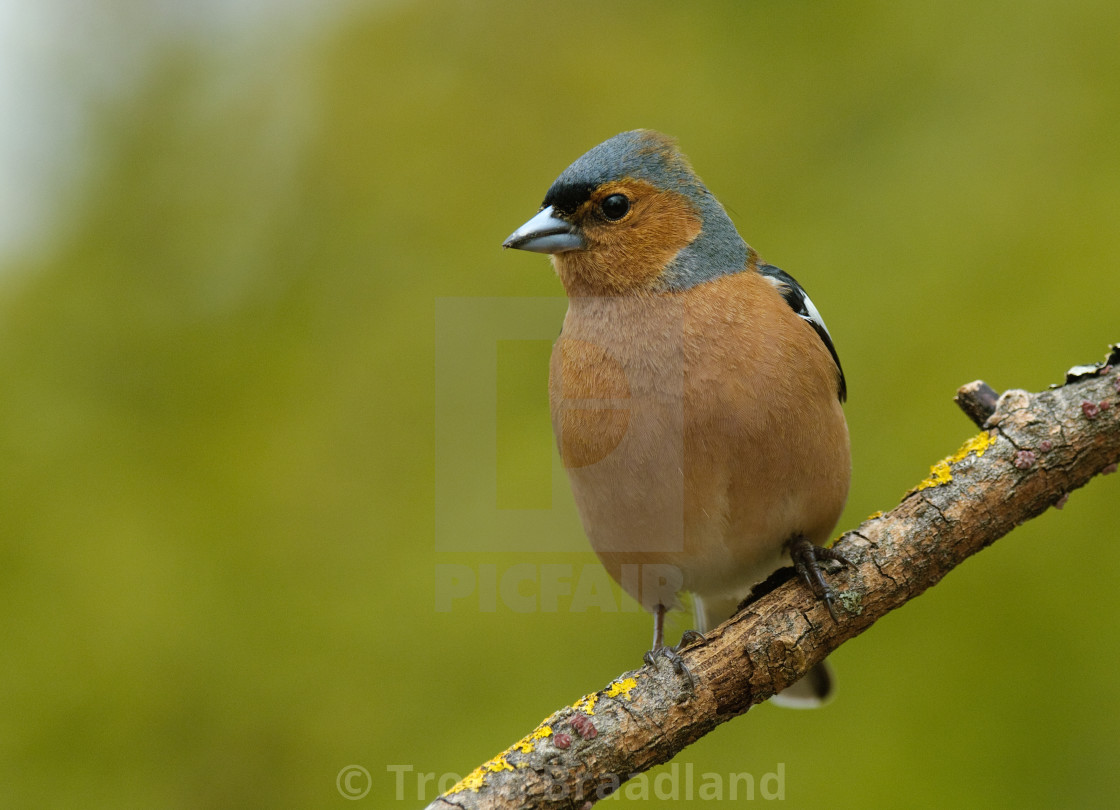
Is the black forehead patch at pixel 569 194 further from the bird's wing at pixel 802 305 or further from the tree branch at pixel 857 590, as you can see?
the tree branch at pixel 857 590

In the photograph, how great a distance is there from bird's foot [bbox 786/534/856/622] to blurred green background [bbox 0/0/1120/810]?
27.0 inches

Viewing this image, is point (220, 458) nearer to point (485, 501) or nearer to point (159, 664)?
point (159, 664)

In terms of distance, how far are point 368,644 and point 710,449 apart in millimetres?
1697

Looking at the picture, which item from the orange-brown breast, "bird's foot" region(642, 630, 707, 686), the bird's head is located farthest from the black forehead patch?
"bird's foot" region(642, 630, 707, 686)

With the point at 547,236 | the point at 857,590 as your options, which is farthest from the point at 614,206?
the point at 857,590

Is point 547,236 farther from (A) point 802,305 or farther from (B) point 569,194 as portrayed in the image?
(A) point 802,305

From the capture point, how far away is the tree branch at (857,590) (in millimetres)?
3217

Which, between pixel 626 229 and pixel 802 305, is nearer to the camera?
pixel 802 305

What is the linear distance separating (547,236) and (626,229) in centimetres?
35

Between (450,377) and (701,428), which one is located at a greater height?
(450,377)

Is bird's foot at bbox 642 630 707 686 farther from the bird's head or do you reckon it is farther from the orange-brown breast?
the bird's head

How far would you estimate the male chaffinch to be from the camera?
373 cm

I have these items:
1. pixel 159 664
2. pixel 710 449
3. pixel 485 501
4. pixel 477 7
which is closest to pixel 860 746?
pixel 710 449

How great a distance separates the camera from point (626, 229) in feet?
14.1
